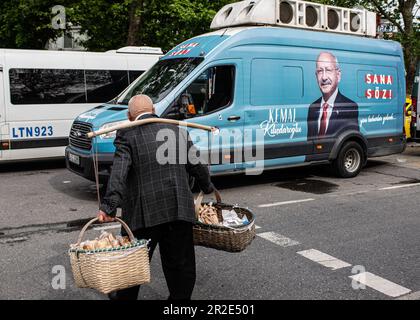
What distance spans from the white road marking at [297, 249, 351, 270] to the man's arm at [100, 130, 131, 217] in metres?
2.46

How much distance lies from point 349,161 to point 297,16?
118 inches

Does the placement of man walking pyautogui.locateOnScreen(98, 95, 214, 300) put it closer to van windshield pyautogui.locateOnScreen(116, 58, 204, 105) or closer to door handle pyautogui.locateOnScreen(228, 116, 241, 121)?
van windshield pyautogui.locateOnScreen(116, 58, 204, 105)

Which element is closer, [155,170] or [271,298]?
[155,170]

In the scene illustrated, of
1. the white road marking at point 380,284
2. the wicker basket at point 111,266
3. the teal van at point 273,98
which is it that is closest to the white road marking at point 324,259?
the white road marking at point 380,284

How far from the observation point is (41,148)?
10.5 m

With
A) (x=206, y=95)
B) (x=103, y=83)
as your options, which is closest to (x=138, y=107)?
(x=206, y=95)

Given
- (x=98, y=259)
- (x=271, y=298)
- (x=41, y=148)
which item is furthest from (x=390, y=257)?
(x=41, y=148)

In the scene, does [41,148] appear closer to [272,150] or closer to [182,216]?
[272,150]

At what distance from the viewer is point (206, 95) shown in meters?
8.00

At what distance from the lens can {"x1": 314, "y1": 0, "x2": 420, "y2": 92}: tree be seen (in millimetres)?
19969

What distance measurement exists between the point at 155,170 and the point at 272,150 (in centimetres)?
529

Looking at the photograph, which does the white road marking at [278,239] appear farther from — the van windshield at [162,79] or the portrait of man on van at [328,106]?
the portrait of man on van at [328,106]

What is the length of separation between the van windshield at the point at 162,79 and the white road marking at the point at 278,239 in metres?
2.74

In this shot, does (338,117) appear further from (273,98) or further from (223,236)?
(223,236)
